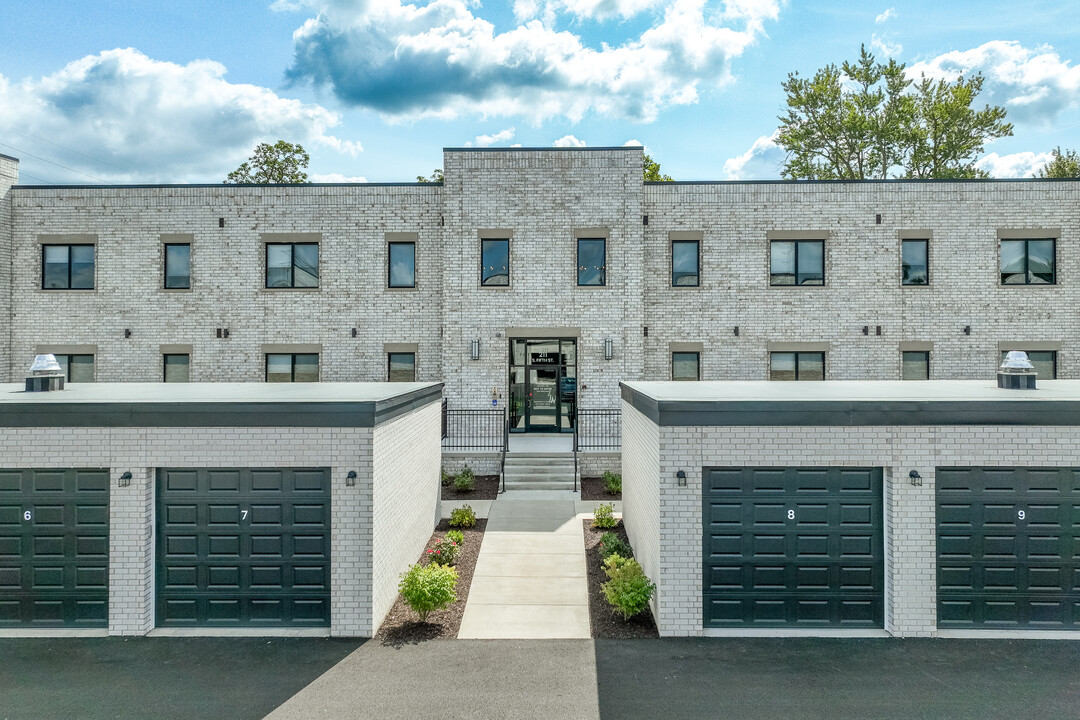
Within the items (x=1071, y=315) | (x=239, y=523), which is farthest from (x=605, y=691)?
(x=1071, y=315)

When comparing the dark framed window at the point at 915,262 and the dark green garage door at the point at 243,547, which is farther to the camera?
the dark framed window at the point at 915,262

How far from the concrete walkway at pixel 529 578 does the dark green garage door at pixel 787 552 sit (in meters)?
2.04

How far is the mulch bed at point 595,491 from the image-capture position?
15.0 metres

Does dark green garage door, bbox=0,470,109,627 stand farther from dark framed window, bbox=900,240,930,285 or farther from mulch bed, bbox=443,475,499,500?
dark framed window, bbox=900,240,930,285

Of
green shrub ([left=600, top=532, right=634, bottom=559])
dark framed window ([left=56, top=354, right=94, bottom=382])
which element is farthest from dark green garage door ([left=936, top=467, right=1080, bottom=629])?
dark framed window ([left=56, top=354, right=94, bottom=382])

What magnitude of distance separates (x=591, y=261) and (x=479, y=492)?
8.09 meters

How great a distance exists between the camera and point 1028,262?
62.3 ft

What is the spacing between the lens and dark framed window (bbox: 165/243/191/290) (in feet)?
Result: 64.1

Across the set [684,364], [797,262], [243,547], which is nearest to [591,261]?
[684,364]

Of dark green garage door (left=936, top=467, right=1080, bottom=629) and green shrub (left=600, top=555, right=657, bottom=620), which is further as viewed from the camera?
green shrub (left=600, top=555, right=657, bottom=620)

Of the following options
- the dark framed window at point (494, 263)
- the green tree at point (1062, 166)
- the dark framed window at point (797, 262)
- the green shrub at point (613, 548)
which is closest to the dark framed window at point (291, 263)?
the dark framed window at point (494, 263)

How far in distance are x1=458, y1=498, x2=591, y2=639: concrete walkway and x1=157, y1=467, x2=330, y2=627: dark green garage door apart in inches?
91.0

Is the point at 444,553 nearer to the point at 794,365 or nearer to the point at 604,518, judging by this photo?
the point at 604,518

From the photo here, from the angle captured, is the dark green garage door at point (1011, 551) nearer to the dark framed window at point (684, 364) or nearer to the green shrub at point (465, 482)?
the green shrub at point (465, 482)
